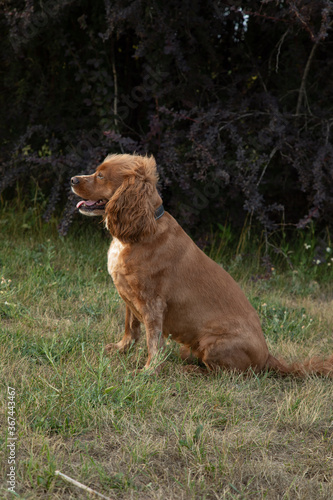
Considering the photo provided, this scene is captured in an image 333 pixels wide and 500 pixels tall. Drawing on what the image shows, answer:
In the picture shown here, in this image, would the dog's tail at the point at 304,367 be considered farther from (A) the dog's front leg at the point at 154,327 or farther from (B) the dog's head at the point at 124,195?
(B) the dog's head at the point at 124,195

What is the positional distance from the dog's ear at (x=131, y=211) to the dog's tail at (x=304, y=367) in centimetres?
116

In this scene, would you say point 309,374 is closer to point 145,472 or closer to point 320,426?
point 320,426

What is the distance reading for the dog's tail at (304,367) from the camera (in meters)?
3.32

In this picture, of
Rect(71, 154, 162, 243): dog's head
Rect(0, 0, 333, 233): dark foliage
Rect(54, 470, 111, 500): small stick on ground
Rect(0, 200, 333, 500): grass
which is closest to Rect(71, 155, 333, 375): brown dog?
Rect(71, 154, 162, 243): dog's head

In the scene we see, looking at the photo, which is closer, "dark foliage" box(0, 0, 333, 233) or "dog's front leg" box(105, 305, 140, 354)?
"dog's front leg" box(105, 305, 140, 354)

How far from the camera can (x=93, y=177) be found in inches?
131

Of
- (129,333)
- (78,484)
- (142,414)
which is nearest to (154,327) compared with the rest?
(129,333)

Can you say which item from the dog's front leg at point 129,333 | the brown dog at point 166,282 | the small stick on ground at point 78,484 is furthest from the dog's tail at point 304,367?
the small stick on ground at point 78,484

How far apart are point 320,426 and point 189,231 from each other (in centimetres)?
314

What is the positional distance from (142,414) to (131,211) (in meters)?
1.17

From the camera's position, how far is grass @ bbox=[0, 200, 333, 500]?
Answer: 2.24 metres

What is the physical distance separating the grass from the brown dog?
0.49 feet

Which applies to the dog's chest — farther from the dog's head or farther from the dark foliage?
the dark foliage

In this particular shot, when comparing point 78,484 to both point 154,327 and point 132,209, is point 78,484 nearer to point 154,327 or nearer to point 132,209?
point 154,327
